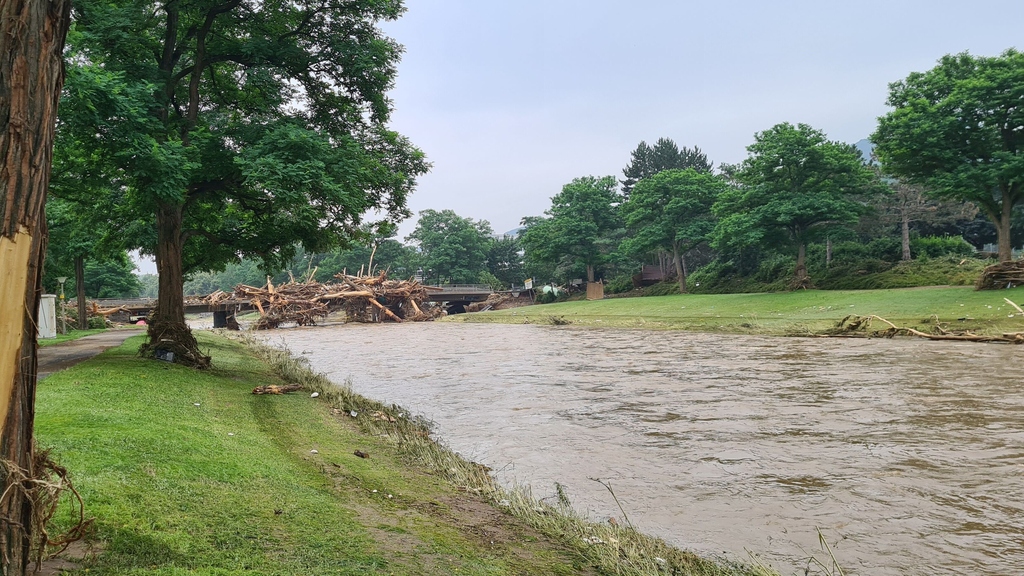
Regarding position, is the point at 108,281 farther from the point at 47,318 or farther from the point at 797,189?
the point at 797,189

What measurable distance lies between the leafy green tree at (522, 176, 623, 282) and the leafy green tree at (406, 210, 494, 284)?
52.6 feet

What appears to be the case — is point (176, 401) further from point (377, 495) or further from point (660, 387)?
point (660, 387)

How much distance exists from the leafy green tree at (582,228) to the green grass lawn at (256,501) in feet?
169

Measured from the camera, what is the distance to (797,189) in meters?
36.3

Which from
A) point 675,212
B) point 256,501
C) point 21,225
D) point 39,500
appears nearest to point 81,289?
point 256,501

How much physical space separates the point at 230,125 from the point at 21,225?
1180 cm

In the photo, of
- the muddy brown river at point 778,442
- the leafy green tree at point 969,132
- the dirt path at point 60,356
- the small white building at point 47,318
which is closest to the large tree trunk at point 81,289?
the small white building at point 47,318

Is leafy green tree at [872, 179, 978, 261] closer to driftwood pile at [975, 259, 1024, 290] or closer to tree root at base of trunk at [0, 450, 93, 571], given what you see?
driftwood pile at [975, 259, 1024, 290]

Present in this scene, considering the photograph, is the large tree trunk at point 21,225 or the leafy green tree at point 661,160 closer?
the large tree trunk at point 21,225

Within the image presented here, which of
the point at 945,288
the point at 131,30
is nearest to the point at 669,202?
the point at 945,288

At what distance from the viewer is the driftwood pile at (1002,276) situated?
22.8 m

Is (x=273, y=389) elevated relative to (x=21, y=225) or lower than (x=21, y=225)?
lower

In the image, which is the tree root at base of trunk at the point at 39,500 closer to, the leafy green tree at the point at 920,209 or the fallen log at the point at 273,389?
the fallen log at the point at 273,389

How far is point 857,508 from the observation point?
5.71 meters
